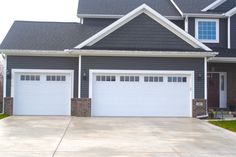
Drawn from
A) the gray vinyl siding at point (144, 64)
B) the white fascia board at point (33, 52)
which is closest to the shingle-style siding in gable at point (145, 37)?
the gray vinyl siding at point (144, 64)

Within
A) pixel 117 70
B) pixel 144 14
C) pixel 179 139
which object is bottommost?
pixel 179 139

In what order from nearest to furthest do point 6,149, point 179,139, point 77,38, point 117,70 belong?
point 6,149
point 179,139
point 117,70
point 77,38

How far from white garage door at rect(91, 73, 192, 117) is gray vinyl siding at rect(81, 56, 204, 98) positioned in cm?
42

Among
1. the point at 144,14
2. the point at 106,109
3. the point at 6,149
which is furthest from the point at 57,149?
the point at 144,14

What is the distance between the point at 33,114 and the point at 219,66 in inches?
428

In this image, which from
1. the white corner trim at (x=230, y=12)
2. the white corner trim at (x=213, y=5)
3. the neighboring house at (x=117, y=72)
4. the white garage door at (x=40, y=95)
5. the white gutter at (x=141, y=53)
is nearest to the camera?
A: the white gutter at (x=141, y=53)

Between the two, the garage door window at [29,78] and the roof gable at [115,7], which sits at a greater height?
the roof gable at [115,7]

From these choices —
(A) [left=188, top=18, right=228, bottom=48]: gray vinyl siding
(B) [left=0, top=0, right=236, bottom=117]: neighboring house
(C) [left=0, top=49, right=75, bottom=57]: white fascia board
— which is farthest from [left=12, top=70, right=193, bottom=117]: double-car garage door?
(A) [left=188, top=18, right=228, bottom=48]: gray vinyl siding

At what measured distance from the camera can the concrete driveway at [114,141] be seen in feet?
31.0

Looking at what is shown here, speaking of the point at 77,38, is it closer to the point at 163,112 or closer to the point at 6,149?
the point at 163,112

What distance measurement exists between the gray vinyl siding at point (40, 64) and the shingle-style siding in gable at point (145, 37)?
2.76 m

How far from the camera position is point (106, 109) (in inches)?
789

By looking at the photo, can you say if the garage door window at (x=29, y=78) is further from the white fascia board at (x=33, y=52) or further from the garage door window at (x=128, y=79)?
the garage door window at (x=128, y=79)

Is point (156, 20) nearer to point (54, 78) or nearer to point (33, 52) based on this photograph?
point (54, 78)
